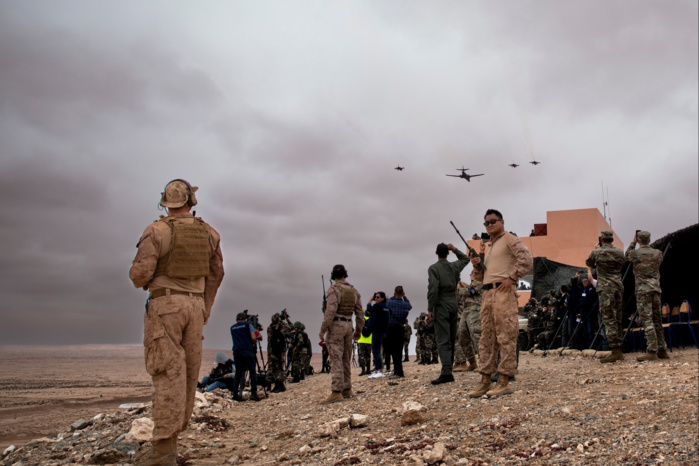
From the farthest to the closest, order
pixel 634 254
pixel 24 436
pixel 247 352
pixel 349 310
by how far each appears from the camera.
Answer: pixel 247 352
pixel 24 436
pixel 634 254
pixel 349 310

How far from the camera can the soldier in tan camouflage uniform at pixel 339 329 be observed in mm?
8312

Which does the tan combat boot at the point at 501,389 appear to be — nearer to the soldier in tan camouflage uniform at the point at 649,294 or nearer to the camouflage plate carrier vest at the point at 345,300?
the camouflage plate carrier vest at the point at 345,300

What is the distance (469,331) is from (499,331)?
3.62m

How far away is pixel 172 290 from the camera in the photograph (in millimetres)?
4484

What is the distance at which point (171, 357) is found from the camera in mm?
4301

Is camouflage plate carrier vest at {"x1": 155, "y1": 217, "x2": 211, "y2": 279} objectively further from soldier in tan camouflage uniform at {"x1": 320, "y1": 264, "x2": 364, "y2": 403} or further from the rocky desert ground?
soldier in tan camouflage uniform at {"x1": 320, "y1": 264, "x2": 364, "y2": 403}

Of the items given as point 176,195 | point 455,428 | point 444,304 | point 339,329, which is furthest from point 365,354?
point 176,195

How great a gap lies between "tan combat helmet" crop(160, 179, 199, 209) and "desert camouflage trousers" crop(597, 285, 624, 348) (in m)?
7.30

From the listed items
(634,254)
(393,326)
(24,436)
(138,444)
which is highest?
(634,254)

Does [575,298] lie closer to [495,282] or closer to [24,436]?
[495,282]

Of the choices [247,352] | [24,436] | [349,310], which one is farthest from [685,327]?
[24,436]

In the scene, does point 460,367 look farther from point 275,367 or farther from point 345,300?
point 275,367

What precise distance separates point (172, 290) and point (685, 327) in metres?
11.9

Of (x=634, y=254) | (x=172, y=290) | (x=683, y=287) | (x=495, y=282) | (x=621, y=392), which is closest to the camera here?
(x=172, y=290)
